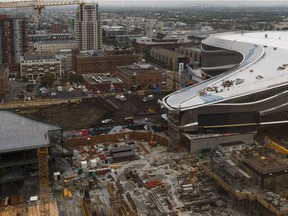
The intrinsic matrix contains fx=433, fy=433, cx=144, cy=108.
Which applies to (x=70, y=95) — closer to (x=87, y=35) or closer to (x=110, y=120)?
(x=110, y=120)

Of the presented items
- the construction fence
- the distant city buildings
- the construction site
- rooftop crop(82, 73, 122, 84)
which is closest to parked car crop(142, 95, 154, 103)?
rooftop crop(82, 73, 122, 84)

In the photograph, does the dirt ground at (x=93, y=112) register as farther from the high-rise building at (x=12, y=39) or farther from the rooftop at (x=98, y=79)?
the high-rise building at (x=12, y=39)

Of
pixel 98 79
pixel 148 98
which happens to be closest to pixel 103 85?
pixel 98 79

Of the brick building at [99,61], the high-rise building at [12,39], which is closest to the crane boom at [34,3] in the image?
the high-rise building at [12,39]

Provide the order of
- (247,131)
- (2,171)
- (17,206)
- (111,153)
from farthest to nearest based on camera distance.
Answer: (247,131) < (111,153) < (2,171) < (17,206)

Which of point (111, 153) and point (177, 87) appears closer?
point (111, 153)

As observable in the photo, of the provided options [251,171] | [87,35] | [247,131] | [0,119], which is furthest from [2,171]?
[87,35]

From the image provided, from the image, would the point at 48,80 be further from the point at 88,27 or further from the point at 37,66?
the point at 88,27
